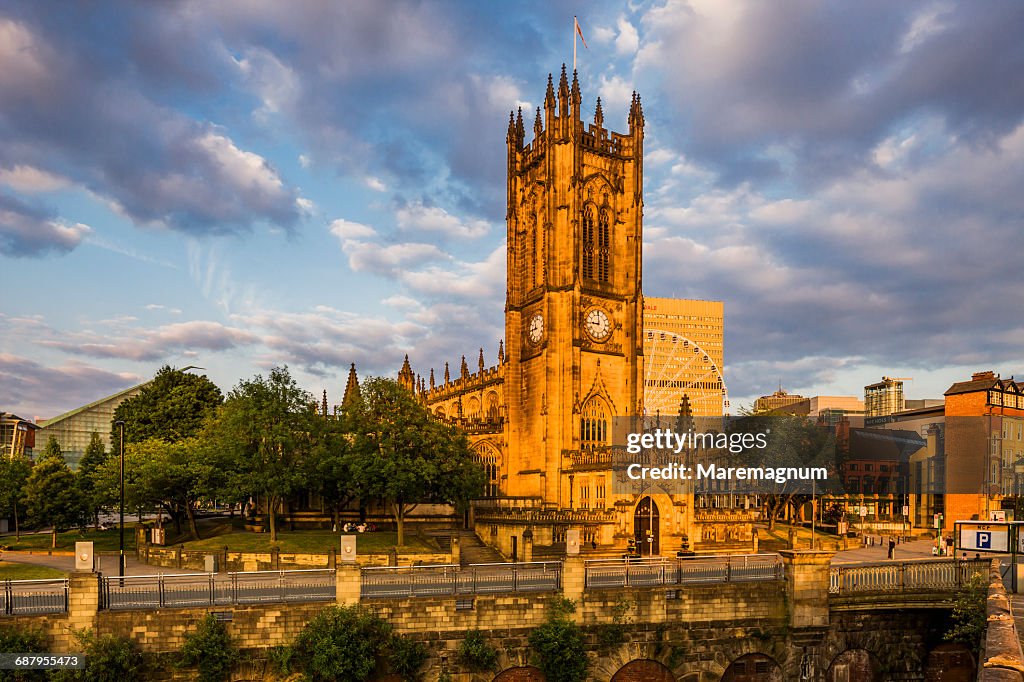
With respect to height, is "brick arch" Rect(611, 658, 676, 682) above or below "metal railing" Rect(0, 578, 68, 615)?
below

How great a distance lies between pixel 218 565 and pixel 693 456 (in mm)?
35943

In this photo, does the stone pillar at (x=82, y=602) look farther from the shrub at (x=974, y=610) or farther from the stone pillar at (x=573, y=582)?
the shrub at (x=974, y=610)

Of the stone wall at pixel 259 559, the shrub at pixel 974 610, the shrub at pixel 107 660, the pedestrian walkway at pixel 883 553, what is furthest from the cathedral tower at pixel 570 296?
the shrub at pixel 107 660

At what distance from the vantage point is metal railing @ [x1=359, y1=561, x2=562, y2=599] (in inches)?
1268

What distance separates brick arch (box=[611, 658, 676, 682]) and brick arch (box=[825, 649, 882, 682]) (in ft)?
26.4

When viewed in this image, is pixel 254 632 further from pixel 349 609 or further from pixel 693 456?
pixel 693 456

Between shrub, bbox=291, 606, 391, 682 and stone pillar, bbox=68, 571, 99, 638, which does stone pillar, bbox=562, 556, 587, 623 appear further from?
stone pillar, bbox=68, 571, 99, 638

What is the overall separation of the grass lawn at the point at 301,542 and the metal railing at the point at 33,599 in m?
20.0

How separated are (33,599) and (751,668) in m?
29.0

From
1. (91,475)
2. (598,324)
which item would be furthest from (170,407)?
(598,324)

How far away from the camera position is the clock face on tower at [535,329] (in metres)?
81.2

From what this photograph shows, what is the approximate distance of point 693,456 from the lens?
6331cm

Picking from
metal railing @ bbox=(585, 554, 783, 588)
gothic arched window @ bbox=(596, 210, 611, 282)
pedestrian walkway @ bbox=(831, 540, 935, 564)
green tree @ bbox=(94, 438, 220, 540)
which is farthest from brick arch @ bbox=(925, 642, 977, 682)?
gothic arched window @ bbox=(596, 210, 611, 282)

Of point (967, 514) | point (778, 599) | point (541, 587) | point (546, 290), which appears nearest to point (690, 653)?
point (778, 599)
